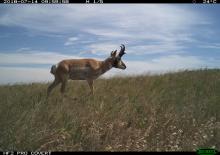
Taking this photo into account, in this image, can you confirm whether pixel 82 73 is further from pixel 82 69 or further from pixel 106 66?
pixel 106 66

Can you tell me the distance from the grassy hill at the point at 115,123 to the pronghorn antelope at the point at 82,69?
232cm

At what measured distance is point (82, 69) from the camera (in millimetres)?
11500

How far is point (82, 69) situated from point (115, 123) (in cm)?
517

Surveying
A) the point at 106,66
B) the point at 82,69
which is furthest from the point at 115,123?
the point at 106,66

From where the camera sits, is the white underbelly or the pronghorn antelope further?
the white underbelly

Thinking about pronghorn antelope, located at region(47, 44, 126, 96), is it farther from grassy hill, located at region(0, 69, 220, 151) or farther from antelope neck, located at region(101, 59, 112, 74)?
grassy hill, located at region(0, 69, 220, 151)

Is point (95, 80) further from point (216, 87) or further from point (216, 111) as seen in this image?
point (216, 111)

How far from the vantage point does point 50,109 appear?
7.05 metres

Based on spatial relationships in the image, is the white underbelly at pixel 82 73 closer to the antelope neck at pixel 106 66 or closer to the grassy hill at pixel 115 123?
the antelope neck at pixel 106 66

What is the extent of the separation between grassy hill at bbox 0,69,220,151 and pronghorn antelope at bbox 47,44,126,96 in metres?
2.32

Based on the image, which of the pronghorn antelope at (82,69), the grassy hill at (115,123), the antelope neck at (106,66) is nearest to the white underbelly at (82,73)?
the pronghorn antelope at (82,69)

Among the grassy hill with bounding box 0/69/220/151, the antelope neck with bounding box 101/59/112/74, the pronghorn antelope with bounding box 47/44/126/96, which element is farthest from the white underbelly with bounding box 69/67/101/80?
the grassy hill with bounding box 0/69/220/151

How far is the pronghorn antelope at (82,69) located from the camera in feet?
36.0

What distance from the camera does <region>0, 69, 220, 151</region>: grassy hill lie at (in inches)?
227
